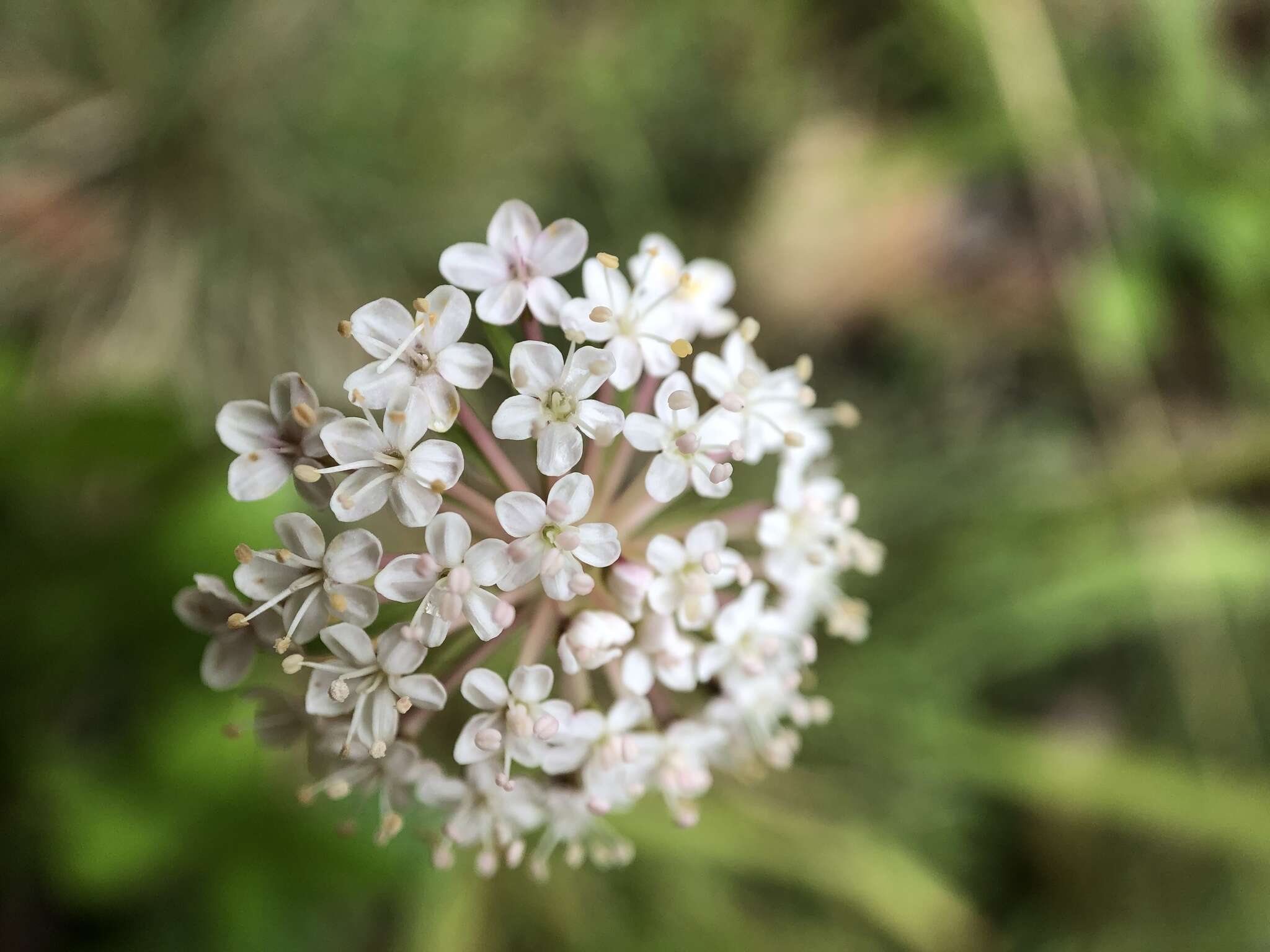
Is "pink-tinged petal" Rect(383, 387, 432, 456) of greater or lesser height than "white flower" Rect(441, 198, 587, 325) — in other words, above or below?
below

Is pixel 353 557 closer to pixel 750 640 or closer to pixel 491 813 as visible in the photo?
pixel 491 813

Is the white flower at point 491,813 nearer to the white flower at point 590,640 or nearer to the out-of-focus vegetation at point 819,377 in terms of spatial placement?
the white flower at point 590,640

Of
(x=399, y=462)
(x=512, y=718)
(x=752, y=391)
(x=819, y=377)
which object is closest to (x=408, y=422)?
(x=399, y=462)

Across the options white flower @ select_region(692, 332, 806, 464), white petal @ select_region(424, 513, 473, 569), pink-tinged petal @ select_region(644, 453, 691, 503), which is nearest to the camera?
white petal @ select_region(424, 513, 473, 569)

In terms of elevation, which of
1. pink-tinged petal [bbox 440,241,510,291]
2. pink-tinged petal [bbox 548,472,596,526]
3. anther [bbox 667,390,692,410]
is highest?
pink-tinged petal [bbox 440,241,510,291]

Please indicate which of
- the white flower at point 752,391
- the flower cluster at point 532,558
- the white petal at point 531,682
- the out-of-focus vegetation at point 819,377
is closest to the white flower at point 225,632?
the flower cluster at point 532,558

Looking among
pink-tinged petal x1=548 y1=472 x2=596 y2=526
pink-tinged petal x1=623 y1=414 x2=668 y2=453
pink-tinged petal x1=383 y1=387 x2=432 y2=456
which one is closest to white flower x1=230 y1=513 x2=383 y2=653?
pink-tinged petal x1=383 y1=387 x2=432 y2=456

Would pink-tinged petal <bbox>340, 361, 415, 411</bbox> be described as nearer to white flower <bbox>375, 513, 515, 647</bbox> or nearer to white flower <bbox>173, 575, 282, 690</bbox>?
white flower <bbox>375, 513, 515, 647</bbox>
